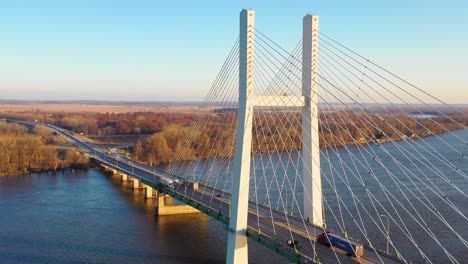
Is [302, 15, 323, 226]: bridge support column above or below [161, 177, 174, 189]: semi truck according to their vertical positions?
above

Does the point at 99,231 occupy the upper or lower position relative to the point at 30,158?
lower

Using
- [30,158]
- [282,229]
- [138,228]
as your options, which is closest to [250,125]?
[282,229]

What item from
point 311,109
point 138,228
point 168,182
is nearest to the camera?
point 311,109

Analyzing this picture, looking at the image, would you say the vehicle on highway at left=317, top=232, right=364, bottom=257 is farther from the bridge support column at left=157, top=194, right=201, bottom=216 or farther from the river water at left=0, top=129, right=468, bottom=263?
the bridge support column at left=157, top=194, right=201, bottom=216

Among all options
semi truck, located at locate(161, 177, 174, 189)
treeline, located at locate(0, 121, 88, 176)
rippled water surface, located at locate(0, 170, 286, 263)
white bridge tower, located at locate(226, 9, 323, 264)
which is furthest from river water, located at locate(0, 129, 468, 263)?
treeline, located at locate(0, 121, 88, 176)

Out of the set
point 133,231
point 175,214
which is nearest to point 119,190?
point 175,214

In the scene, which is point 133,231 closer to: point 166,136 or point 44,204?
point 44,204

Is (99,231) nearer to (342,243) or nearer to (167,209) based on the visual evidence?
(167,209)
